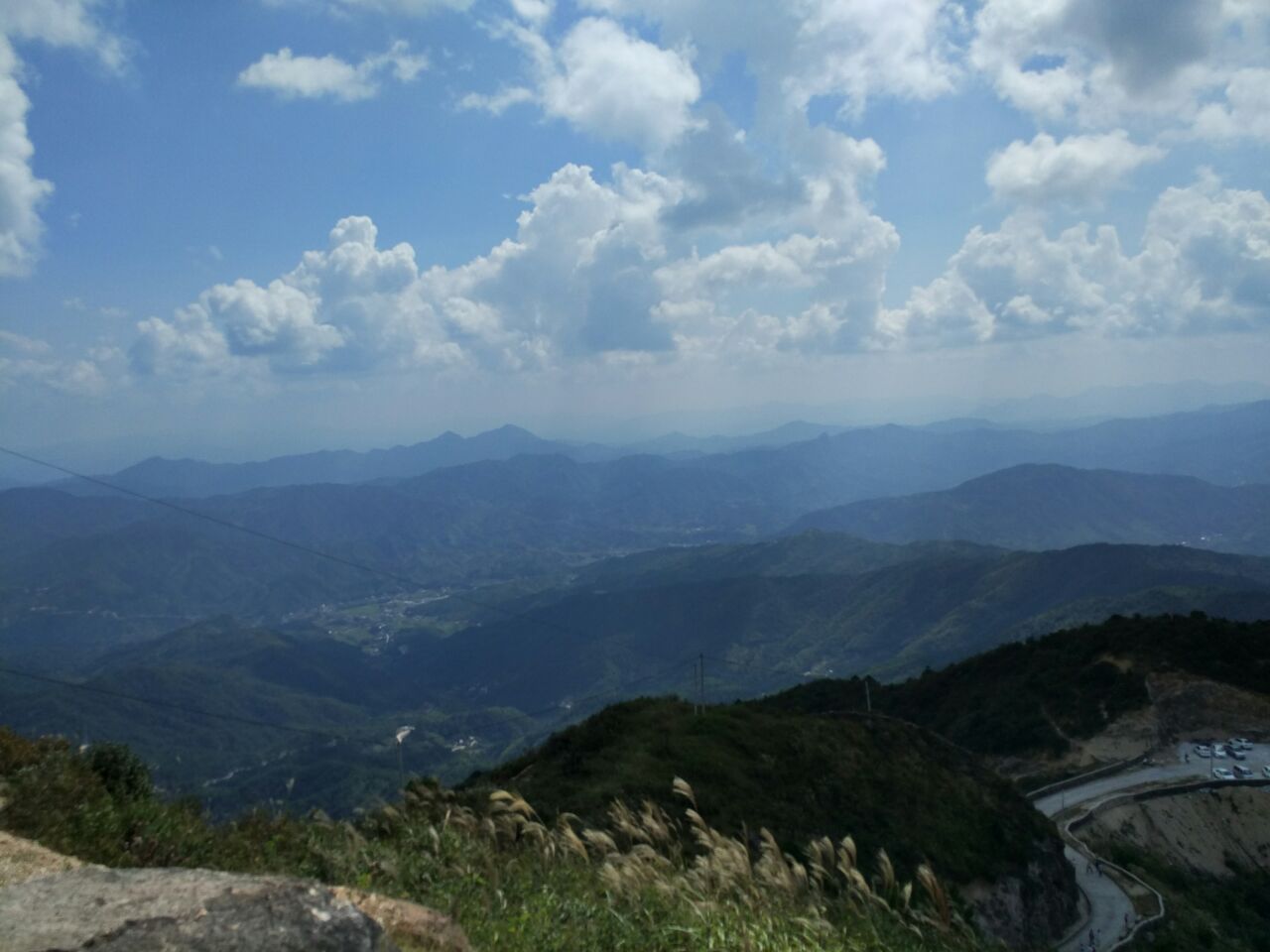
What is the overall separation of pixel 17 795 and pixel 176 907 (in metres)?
4.20

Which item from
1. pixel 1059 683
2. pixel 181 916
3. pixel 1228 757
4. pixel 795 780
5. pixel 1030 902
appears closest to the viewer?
pixel 181 916

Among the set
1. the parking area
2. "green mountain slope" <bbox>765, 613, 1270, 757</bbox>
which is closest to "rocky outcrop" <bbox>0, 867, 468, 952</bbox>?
"green mountain slope" <bbox>765, 613, 1270, 757</bbox>

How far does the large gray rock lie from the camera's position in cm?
357

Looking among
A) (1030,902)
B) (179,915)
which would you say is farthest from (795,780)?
(179,915)

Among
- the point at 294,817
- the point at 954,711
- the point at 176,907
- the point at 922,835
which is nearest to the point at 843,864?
the point at 176,907

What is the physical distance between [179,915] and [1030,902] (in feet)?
89.4

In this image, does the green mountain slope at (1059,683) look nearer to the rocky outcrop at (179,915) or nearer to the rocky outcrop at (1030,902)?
the rocky outcrop at (1030,902)

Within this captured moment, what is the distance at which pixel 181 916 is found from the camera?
3754 mm

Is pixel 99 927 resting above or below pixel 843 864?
above

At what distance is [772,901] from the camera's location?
6.34 metres

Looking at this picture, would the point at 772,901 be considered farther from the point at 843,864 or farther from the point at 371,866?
the point at 371,866

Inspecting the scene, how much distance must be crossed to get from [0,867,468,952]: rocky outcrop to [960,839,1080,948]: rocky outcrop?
22135mm

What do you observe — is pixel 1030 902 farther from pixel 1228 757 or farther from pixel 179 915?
pixel 1228 757

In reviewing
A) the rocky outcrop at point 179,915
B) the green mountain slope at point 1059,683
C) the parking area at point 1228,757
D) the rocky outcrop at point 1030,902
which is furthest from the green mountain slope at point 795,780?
the parking area at point 1228,757
